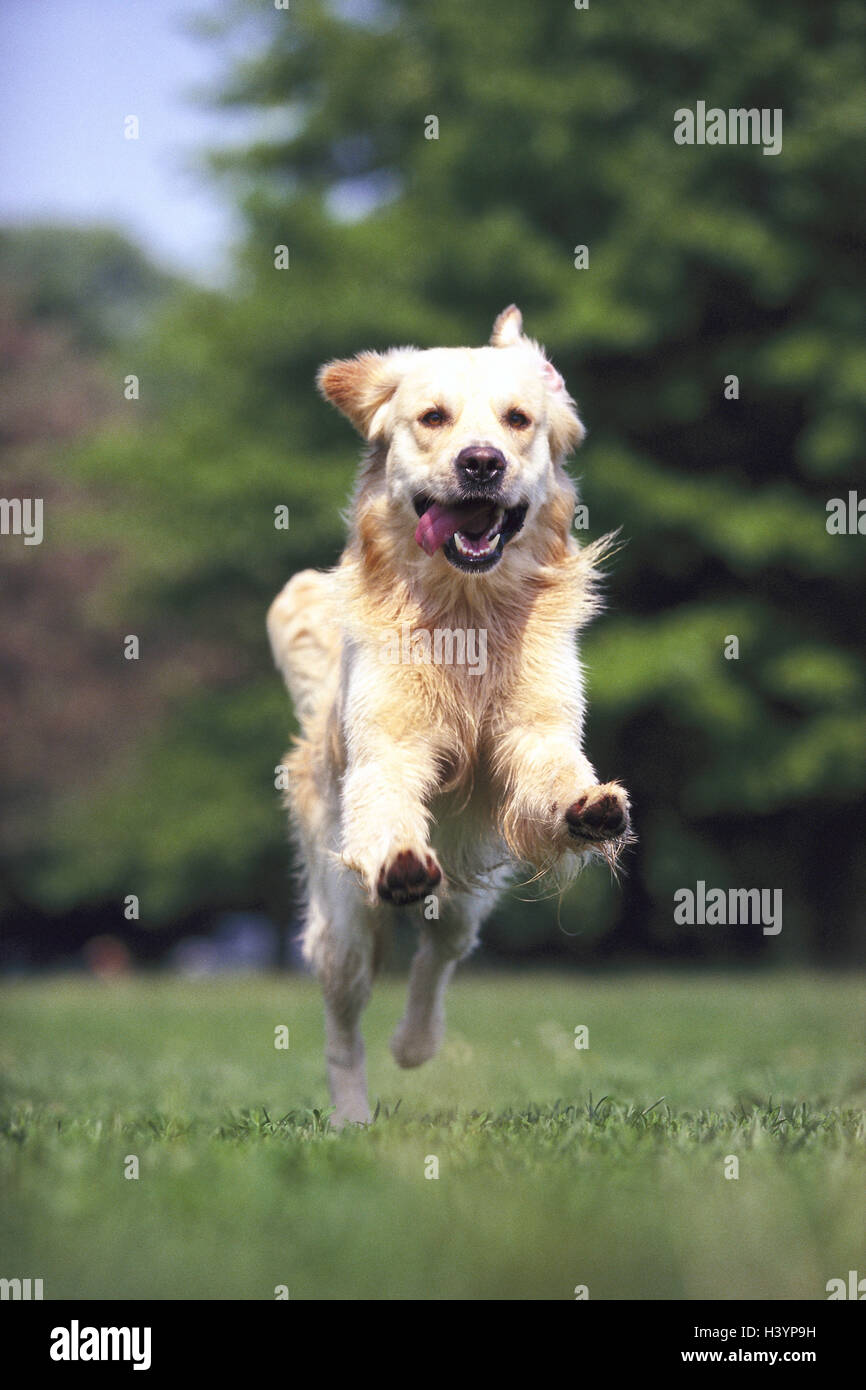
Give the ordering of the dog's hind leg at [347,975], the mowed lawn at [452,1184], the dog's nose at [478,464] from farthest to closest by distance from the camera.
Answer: the dog's hind leg at [347,975] → the dog's nose at [478,464] → the mowed lawn at [452,1184]

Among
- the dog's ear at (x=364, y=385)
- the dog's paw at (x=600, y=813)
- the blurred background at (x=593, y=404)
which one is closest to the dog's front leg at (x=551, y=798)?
the dog's paw at (x=600, y=813)

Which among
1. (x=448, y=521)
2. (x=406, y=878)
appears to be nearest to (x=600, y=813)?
(x=406, y=878)

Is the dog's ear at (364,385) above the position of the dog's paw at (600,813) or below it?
above

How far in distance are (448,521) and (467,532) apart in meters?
0.07

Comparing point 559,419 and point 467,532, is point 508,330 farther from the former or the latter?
point 467,532

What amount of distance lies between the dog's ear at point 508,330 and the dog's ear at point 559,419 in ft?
0.62

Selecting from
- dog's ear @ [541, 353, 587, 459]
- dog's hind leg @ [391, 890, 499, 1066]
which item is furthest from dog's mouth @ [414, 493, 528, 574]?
dog's hind leg @ [391, 890, 499, 1066]

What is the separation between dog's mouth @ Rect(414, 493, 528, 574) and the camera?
16.2 feet

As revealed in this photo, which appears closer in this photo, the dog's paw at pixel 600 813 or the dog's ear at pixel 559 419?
the dog's paw at pixel 600 813

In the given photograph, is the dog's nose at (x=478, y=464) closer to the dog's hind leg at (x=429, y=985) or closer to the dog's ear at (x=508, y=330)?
the dog's ear at (x=508, y=330)

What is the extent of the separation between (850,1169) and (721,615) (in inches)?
575

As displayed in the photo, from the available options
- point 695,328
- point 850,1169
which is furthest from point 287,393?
point 850,1169

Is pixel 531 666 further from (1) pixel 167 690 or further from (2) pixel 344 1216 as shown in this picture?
(1) pixel 167 690

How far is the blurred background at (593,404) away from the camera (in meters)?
18.2
